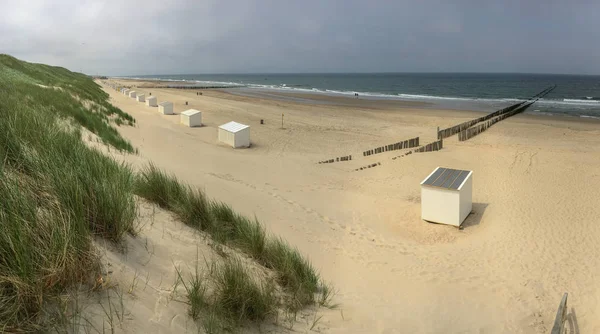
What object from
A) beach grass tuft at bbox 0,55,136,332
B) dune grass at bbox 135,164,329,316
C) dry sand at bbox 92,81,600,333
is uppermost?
beach grass tuft at bbox 0,55,136,332

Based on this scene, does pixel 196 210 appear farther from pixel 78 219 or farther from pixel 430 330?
pixel 430 330

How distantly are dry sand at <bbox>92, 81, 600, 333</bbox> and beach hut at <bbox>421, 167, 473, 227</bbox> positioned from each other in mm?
264

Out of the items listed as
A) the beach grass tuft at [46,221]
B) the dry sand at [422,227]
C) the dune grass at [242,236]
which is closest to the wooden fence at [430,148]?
the dry sand at [422,227]

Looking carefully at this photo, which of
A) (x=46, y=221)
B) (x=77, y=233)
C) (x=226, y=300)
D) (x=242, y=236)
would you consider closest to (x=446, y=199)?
(x=242, y=236)

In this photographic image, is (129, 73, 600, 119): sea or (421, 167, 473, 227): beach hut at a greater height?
(129, 73, 600, 119): sea

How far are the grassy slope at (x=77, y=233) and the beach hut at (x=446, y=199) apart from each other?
481 centimetres

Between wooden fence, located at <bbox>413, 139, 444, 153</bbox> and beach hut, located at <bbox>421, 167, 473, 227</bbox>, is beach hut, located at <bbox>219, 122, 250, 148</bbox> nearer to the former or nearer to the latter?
wooden fence, located at <bbox>413, 139, 444, 153</bbox>

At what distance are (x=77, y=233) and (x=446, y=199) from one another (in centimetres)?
778

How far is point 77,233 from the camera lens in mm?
3004

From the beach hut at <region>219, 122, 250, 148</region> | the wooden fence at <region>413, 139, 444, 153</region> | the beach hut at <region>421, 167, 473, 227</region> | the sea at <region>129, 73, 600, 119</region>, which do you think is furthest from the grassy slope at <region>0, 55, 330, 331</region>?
the sea at <region>129, 73, 600, 119</region>

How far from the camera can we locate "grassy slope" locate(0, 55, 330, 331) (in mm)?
2459

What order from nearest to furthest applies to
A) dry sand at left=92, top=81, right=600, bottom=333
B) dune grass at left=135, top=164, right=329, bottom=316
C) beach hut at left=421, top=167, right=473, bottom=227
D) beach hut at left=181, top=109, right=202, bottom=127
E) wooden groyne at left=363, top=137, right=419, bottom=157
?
dune grass at left=135, top=164, right=329, bottom=316 < dry sand at left=92, top=81, right=600, bottom=333 < beach hut at left=421, top=167, right=473, bottom=227 < wooden groyne at left=363, top=137, right=419, bottom=157 < beach hut at left=181, top=109, right=202, bottom=127

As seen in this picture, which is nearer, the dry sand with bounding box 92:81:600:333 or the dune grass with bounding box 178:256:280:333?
the dune grass with bounding box 178:256:280:333

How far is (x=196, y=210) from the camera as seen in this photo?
5488mm
